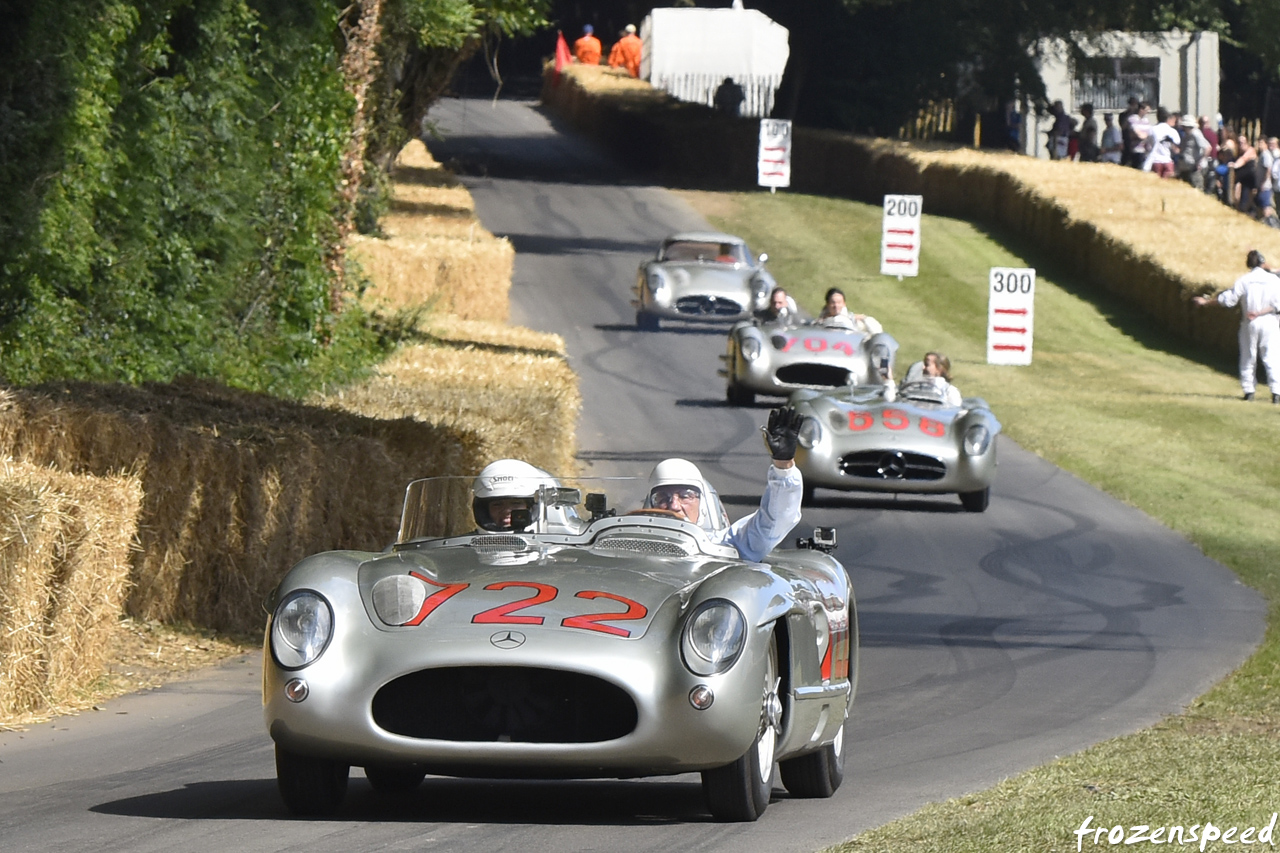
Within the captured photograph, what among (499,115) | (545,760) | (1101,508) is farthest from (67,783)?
(499,115)

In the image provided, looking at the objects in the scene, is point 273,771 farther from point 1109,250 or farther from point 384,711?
point 1109,250

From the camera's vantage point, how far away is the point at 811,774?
24.3 ft

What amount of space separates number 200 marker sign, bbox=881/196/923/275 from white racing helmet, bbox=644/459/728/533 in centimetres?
2571

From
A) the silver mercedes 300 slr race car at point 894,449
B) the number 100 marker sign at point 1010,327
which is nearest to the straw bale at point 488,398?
the silver mercedes 300 slr race car at point 894,449

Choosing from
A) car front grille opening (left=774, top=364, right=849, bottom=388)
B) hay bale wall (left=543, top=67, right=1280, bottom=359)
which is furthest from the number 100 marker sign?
hay bale wall (left=543, top=67, right=1280, bottom=359)

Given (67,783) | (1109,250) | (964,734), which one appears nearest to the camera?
(67,783)

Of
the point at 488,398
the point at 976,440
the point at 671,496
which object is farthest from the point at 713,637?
the point at 976,440

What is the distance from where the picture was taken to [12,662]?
8.48 meters

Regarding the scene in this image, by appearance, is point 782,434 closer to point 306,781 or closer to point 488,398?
point 306,781

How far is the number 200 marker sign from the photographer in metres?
33.5

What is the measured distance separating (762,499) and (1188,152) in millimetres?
36683

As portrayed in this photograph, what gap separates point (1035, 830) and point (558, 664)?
→ 152cm

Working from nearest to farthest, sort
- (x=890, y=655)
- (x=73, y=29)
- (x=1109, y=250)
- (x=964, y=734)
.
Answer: (x=964, y=734), (x=890, y=655), (x=73, y=29), (x=1109, y=250)

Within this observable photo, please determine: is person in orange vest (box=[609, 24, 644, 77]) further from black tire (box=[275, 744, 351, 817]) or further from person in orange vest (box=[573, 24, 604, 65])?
black tire (box=[275, 744, 351, 817])
